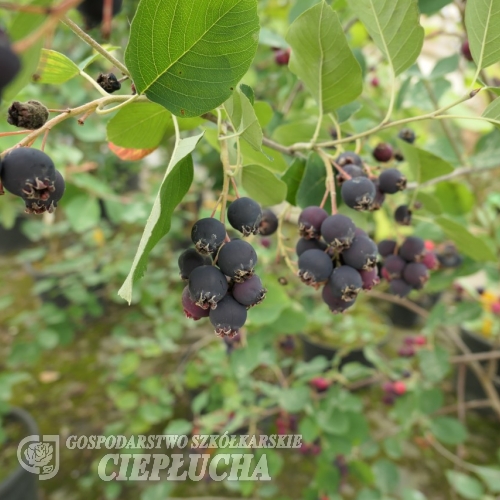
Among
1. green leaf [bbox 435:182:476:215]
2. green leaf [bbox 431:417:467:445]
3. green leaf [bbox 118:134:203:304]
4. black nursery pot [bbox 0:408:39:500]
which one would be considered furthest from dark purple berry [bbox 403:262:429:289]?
black nursery pot [bbox 0:408:39:500]

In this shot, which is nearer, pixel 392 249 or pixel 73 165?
pixel 392 249

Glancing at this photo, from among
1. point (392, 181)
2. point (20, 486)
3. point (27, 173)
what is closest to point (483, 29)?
point (392, 181)

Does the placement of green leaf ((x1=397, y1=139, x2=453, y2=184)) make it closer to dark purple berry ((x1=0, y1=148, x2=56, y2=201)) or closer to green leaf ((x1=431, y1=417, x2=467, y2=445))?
dark purple berry ((x1=0, y1=148, x2=56, y2=201))

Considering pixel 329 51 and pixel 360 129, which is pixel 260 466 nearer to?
pixel 360 129

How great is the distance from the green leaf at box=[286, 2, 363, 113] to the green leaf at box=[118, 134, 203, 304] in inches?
9.4

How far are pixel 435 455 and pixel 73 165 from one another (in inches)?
75.5

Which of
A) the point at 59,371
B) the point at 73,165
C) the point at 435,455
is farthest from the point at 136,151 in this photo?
the point at 59,371

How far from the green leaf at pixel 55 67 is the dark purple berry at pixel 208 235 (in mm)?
236

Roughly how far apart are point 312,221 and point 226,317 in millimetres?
175

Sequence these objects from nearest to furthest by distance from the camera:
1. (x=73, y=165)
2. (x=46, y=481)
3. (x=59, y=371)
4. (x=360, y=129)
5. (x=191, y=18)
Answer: (x=191, y=18), (x=360, y=129), (x=73, y=165), (x=46, y=481), (x=59, y=371)

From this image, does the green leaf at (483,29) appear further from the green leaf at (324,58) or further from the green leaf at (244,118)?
the green leaf at (244,118)

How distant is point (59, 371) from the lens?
7.23 feet

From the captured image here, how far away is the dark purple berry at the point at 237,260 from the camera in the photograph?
43cm

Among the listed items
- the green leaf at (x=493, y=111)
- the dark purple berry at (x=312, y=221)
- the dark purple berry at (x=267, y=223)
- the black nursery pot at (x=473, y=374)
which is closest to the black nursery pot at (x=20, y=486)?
the dark purple berry at (x=267, y=223)
